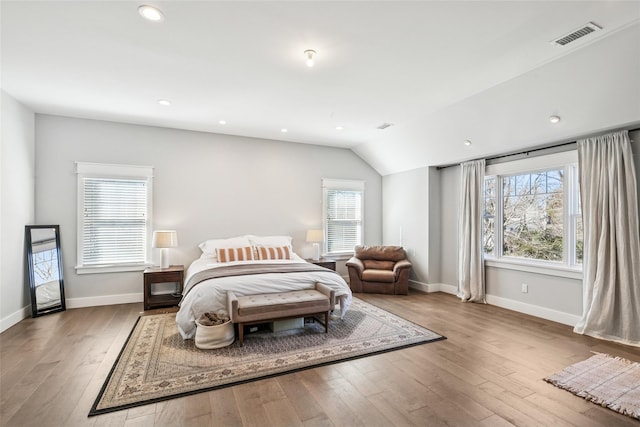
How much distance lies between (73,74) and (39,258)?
2.64 meters

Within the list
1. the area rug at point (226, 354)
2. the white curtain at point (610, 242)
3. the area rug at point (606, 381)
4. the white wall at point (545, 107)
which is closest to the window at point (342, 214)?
the white wall at point (545, 107)

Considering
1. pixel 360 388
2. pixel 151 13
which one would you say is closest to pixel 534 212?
pixel 360 388

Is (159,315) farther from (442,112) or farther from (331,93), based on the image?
(442,112)

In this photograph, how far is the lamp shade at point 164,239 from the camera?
4703 mm

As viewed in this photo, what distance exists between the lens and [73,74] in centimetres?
332

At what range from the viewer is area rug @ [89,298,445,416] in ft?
8.02

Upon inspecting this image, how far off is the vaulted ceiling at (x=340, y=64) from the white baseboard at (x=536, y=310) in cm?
→ 227

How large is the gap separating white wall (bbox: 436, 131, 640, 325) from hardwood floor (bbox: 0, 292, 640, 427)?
46 centimetres

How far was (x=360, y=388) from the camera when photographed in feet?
8.14

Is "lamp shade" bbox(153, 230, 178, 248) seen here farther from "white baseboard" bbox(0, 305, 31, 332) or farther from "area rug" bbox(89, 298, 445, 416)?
"white baseboard" bbox(0, 305, 31, 332)

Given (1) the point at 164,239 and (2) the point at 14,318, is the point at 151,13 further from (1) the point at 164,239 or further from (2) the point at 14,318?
(2) the point at 14,318

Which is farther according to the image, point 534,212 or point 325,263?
point 325,263

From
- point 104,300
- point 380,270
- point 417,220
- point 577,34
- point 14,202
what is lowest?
point 104,300

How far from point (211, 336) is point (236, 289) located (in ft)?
1.87
